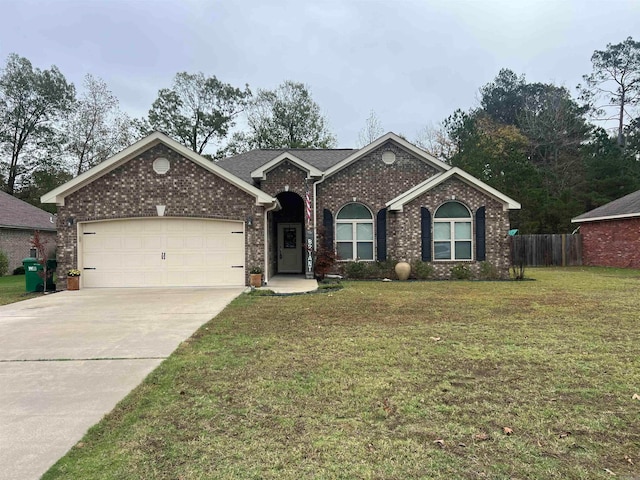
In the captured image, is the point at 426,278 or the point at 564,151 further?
the point at 564,151

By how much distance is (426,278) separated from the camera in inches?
607

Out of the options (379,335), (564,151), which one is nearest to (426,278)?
(379,335)

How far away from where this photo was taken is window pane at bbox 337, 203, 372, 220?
54.0ft

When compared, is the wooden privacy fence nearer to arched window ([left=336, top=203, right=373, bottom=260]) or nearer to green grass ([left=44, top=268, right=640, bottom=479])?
arched window ([left=336, top=203, right=373, bottom=260])

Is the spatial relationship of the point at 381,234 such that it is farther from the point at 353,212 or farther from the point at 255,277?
the point at 255,277

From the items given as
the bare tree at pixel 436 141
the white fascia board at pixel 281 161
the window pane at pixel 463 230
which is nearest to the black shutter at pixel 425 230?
the window pane at pixel 463 230

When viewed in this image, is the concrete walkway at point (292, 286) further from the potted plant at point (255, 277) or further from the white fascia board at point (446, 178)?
the white fascia board at point (446, 178)

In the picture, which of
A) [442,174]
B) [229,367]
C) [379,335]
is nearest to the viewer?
[229,367]

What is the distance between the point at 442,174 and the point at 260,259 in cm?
728

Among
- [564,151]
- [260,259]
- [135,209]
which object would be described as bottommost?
[260,259]

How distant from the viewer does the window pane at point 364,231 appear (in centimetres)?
1642

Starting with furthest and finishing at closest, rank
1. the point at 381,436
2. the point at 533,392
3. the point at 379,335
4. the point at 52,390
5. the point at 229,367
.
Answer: the point at 379,335 < the point at 229,367 < the point at 52,390 < the point at 533,392 < the point at 381,436

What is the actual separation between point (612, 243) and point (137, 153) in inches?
892

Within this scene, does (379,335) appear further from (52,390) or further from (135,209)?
(135,209)
